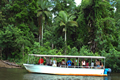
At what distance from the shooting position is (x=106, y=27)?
87.3 feet

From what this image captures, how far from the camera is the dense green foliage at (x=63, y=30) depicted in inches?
1018

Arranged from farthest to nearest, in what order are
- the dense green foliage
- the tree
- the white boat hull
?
1. the tree
2. the dense green foliage
3. the white boat hull

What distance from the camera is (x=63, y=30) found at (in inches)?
1174

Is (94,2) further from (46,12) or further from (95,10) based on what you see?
(46,12)

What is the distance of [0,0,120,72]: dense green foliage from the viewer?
25.9 m

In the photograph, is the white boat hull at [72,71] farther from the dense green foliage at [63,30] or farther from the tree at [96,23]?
the tree at [96,23]

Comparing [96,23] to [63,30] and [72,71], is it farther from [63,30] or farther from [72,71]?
[72,71]

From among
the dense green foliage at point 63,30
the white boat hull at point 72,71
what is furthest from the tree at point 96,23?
the white boat hull at point 72,71

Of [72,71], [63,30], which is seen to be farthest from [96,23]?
[72,71]

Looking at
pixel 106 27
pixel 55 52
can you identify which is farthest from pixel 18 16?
pixel 106 27

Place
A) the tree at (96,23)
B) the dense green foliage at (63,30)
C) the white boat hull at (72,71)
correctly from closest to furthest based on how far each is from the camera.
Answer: the white boat hull at (72,71) → the dense green foliage at (63,30) → the tree at (96,23)

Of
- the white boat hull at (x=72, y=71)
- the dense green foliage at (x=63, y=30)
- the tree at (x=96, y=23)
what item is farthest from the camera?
the tree at (x=96, y=23)

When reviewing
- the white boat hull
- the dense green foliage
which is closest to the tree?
the dense green foliage

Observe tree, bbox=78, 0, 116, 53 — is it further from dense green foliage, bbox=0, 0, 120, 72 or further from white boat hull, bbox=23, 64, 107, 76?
white boat hull, bbox=23, 64, 107, 76
